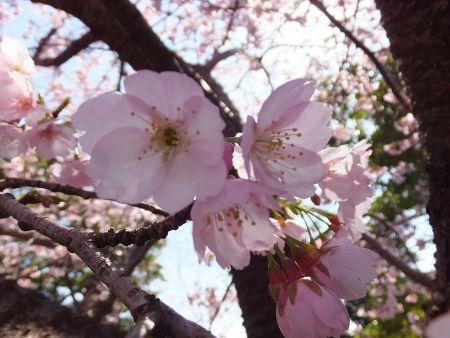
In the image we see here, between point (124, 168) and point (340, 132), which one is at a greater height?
point (340, 132)

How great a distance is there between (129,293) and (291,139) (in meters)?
0.44

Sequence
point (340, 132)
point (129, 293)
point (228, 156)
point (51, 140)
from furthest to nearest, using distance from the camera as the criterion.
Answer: point (340, 132) → point (51, 140) → point (228, 156) → point (129, 293)

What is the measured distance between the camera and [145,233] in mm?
763

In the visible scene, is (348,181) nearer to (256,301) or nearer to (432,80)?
(432,80)

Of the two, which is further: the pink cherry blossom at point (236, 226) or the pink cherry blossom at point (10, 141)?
the pink cherry blossom at point (10, 141)

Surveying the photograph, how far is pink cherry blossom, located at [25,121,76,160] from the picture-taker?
Answer: 4.94ft

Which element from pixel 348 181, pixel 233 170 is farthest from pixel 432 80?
pixel 233 170

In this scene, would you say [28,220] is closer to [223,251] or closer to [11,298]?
[223,251]

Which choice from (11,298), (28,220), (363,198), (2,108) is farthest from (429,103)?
(11,298)

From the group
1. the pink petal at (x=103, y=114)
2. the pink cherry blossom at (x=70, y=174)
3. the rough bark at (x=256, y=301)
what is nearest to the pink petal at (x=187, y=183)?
the pink petal at (x=103, y=114)

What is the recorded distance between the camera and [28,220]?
2.87ft

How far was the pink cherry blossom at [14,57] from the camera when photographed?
1.24m

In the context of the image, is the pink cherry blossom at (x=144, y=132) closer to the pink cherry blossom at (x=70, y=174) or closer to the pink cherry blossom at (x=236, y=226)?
the pink cherry blossom at (x=236, y=226)

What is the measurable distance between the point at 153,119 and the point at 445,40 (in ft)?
3.08
